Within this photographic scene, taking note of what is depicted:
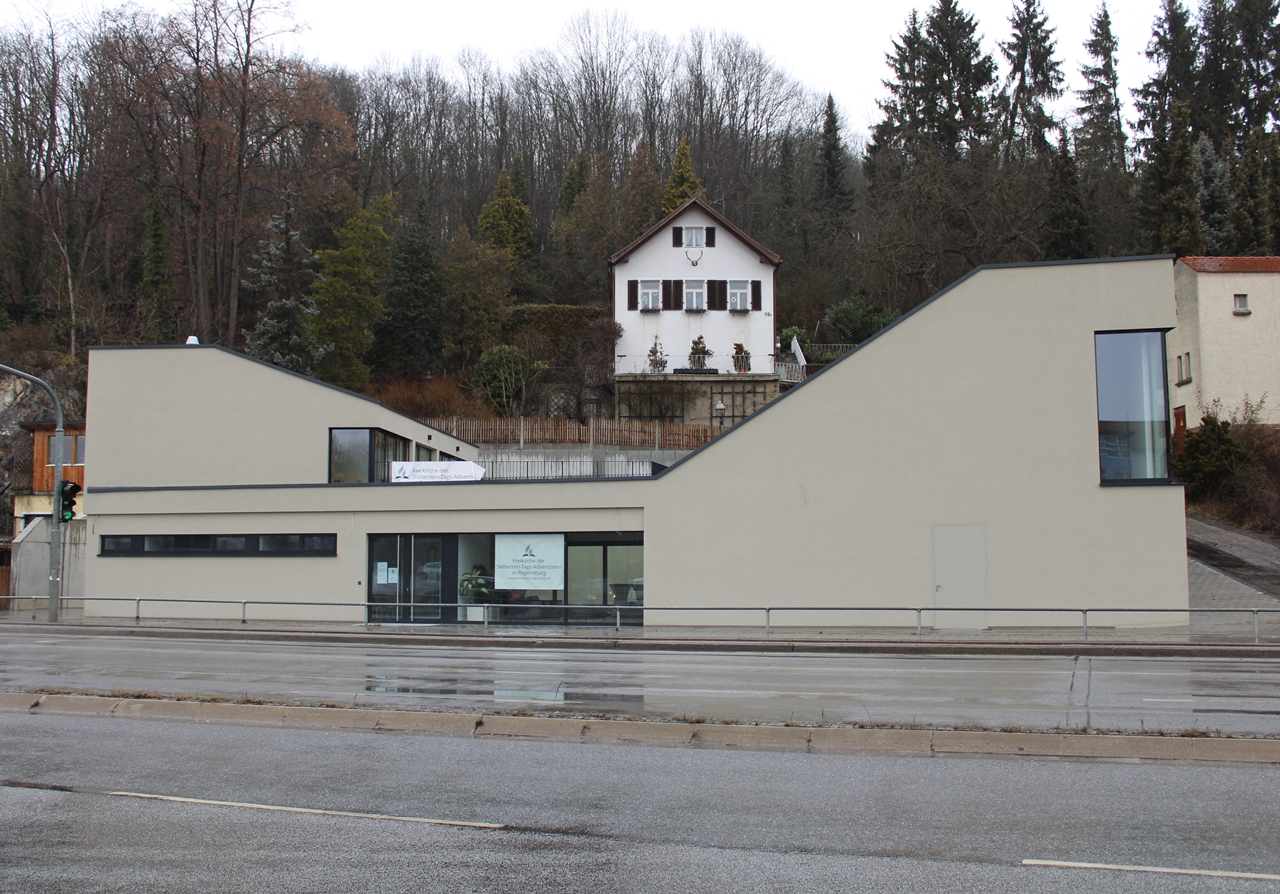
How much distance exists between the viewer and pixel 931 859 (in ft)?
23.0

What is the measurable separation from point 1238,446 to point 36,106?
191 feet

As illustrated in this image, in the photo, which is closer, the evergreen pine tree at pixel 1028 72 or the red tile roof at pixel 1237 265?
the red tile roof at pixel 1237 265

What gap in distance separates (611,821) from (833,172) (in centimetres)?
7346

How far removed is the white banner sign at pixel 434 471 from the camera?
95.0 feet

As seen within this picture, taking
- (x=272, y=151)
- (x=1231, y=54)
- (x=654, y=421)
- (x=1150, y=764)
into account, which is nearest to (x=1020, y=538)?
(x=1150, y=764)

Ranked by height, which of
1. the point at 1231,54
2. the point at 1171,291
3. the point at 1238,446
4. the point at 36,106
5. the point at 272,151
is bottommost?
the point at 1238,446

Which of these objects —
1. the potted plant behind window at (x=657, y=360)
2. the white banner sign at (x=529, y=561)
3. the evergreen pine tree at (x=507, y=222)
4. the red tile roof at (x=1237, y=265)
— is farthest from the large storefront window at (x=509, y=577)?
the evergreen pine tree at (x=507, y=222)

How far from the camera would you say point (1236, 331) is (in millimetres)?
41531

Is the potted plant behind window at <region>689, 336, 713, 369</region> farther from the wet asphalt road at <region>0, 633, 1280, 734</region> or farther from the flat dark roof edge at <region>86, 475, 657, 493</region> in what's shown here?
the wet asphalt road at <region>0, 633, 1280, 734</region>

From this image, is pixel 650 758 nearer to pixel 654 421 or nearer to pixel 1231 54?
pixel 654 421

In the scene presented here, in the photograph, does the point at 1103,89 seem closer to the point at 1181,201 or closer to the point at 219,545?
the point at 1181,201

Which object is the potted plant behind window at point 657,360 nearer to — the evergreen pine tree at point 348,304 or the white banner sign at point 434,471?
the evergreen pine tree at point 348,304

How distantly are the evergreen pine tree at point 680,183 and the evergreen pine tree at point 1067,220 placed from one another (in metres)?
23.3

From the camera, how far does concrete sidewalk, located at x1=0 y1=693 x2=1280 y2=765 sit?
32.9 ft
